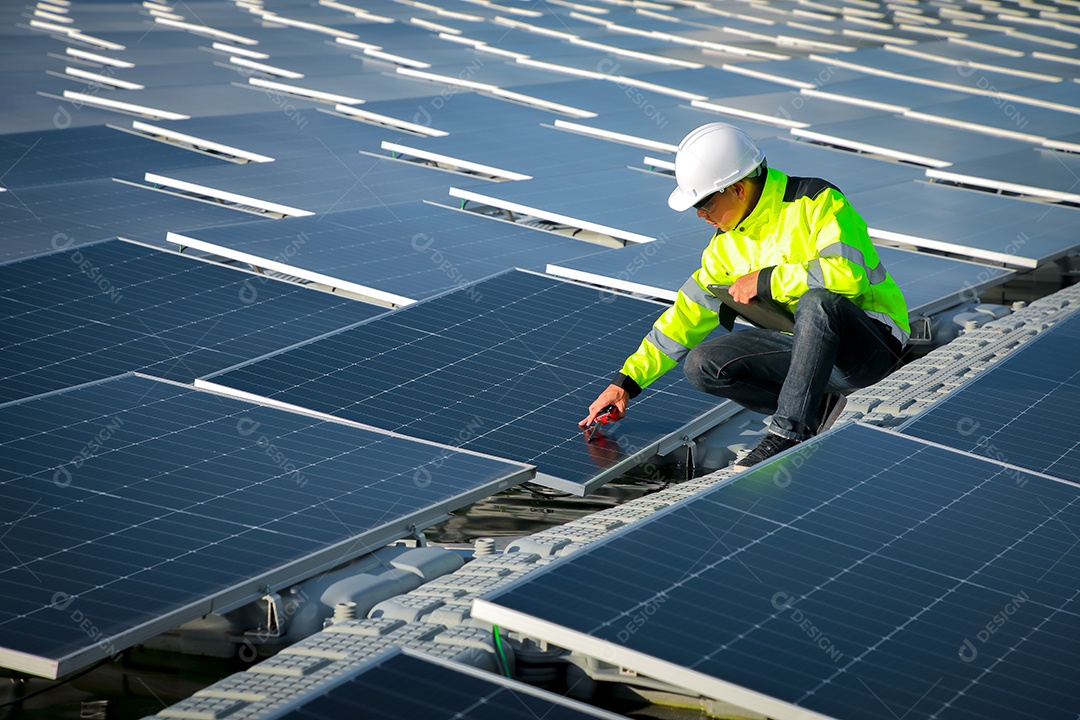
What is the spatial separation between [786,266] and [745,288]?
0.69 ft

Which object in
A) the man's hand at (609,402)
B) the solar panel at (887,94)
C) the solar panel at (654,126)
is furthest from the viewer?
the solar panel at (887,94)

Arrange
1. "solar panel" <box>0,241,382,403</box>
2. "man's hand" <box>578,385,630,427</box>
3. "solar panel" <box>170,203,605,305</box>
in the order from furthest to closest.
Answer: "solar panel" <box>170,203,605,305</box>, "solar panel" <box>0,241,382,403</box>, "man's hand" <box>578,385,630,427</box>

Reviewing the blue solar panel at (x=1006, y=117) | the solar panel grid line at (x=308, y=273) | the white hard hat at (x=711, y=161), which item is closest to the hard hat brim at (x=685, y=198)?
the white hard hat at (x=711, y=161)

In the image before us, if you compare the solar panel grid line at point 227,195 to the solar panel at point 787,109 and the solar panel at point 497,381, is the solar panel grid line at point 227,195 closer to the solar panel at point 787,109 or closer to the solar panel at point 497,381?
the solar panel at point 497,381

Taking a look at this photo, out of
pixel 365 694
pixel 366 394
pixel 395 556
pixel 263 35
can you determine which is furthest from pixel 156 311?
pixel 263 35

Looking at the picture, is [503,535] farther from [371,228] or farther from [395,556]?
[371,228]

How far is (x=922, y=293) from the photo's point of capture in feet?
29.2

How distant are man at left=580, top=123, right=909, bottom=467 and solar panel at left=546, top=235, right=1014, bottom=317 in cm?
196

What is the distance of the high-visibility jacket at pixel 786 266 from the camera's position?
19.7ft

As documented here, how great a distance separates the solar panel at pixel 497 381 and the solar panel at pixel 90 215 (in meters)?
2.84

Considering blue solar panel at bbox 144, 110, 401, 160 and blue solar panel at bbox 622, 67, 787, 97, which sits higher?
blue solar panel at bbox 622, 67, 787, 97

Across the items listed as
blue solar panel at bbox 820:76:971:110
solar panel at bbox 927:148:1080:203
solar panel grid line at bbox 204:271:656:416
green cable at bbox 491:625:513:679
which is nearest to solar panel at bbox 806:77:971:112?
blue solar panel at bbox 820:76:971:110

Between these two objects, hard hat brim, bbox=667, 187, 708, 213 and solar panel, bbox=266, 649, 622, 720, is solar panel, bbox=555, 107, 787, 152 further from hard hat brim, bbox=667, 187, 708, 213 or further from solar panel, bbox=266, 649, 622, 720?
solar panel, bbox=266, 649, 622, 720

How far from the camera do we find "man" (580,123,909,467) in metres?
5.97
